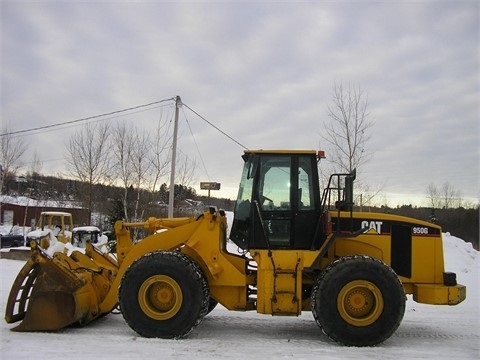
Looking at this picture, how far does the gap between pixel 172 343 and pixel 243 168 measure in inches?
103

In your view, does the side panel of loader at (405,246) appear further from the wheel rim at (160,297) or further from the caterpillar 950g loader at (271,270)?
the wheel rim at (160,297)

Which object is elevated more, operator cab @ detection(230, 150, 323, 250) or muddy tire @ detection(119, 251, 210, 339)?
operator cab @ detection(230, 150, 323, 250)

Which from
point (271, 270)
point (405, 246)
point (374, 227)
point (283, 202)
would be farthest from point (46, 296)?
point (405, 246)

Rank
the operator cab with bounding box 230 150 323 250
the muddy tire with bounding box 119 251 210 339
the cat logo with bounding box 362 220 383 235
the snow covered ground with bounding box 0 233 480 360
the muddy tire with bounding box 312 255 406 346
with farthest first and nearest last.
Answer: the cat logo with bounding box 362 220 383 235
the operator cab with bounding box 230 150 323 250
the muddy tire with bounding box 119 251 210 339
the muddy tire with bounding box 312 255 406 346
the snow covered ground with bounding box 0 233 480 360

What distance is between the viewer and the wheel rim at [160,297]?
616cm

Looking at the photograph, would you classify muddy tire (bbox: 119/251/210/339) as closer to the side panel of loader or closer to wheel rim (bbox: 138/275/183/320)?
wheel rim (bbox: 138/275/183/320)

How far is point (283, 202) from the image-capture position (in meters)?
6.51

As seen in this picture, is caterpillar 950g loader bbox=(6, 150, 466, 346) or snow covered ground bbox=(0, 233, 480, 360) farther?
caterpillar 950g loader bbox=(6, 150, 466, 346)

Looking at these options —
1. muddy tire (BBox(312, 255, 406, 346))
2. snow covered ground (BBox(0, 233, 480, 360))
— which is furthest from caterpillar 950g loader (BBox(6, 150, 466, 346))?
snow covered ground (BBox(0, 233, 480, 360))

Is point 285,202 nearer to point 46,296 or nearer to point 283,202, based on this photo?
point 283,202

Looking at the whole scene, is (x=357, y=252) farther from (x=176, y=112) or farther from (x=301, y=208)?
(x=176, y=112)

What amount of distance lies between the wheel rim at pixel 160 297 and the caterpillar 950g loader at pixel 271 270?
0.04 ft

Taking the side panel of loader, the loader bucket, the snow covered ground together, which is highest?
the side panel of loader

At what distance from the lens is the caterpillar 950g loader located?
5980mm
